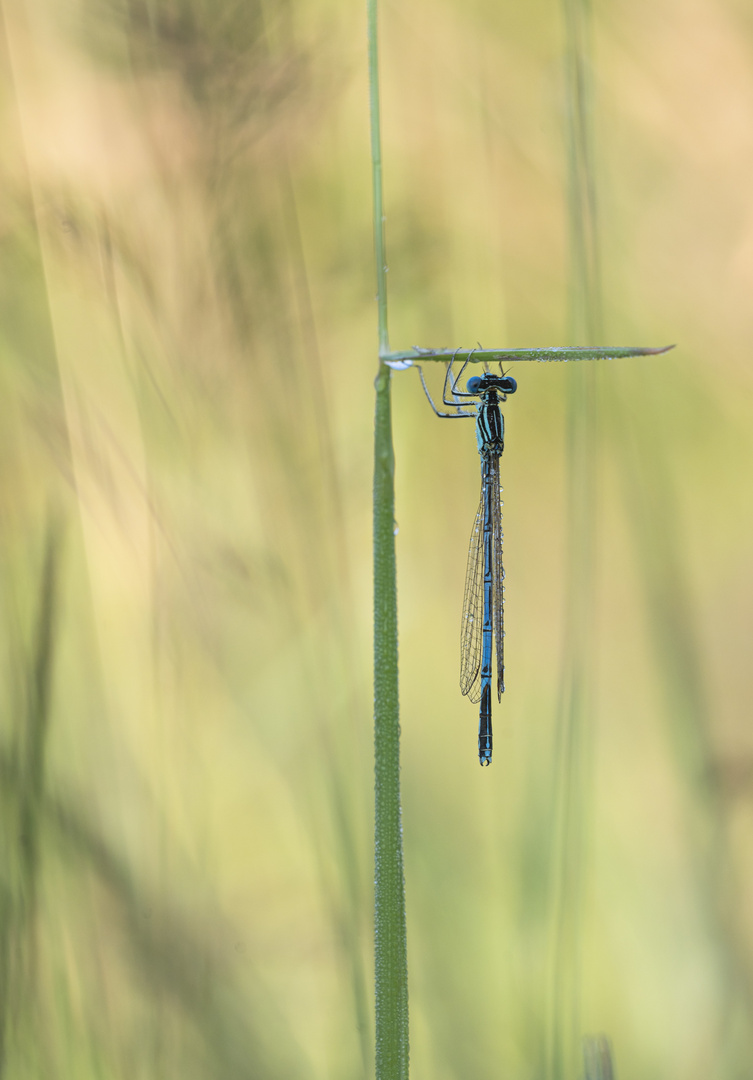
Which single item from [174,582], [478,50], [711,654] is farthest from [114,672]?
[478,50]

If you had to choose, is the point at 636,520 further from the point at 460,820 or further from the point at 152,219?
the point at 152,219

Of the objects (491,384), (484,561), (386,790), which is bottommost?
(386,790)

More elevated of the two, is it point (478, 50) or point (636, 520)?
point (478, 50)

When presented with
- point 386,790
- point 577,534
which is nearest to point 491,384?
point 577,534

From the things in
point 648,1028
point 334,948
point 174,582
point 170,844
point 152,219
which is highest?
point 152,219

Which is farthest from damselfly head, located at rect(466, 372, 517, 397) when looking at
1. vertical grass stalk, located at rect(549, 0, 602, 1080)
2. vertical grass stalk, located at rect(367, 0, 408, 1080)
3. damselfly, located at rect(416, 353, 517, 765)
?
vertical grass stalk, located at rect(367, 0, 408, 1080)

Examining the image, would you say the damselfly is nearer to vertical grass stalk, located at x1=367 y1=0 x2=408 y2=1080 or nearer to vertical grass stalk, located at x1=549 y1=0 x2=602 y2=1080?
vertical grass stalk, located at x1=549 y1=0 x2=602 y2=1080

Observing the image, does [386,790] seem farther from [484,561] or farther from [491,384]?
[491,384]
